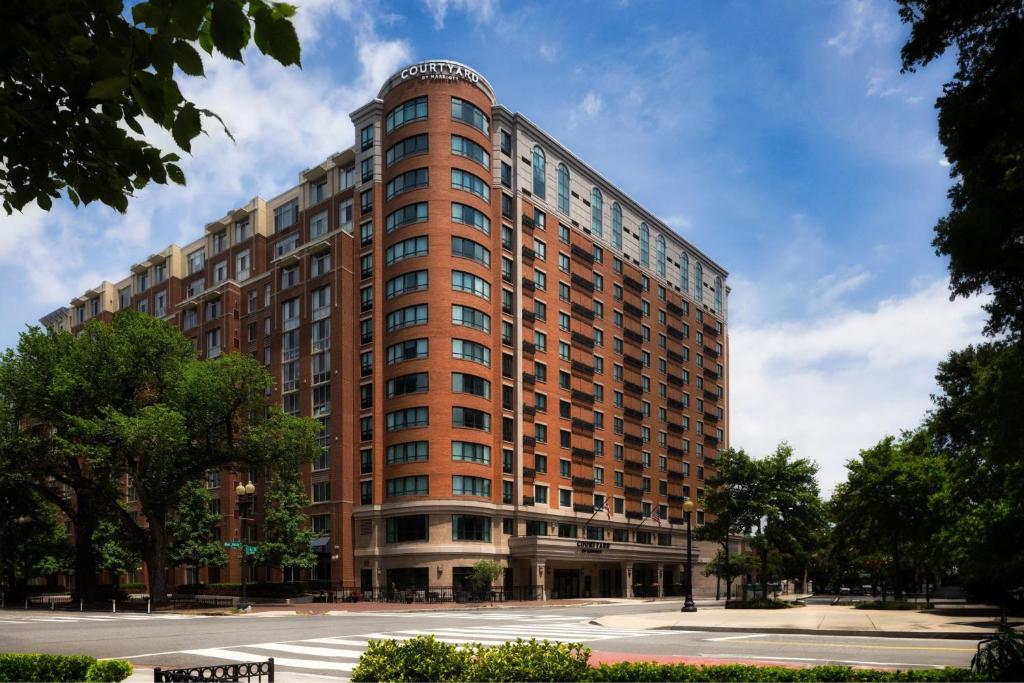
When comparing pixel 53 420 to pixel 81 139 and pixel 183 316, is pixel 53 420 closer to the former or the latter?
pixel 183 316

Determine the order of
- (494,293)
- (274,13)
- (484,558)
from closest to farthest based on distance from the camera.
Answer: (274,13) < (484,558) < (494,293)

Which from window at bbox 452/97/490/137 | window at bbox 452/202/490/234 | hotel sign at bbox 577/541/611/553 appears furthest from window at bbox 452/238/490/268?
hotel sign at bbox 577/541/611/553

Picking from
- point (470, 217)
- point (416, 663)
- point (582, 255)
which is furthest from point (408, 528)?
point (416, 663)

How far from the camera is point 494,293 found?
6819cm

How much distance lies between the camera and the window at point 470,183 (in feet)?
217

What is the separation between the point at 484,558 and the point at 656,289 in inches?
1558

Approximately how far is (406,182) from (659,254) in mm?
36199

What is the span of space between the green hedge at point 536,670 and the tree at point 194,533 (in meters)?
54.9

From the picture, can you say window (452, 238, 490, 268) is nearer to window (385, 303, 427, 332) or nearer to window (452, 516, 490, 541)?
window (385, 303, 427, 332)

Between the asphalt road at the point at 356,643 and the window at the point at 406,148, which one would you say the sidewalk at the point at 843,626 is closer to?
the asphalt road at the point at 356,643

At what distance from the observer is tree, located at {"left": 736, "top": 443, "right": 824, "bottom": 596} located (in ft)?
162

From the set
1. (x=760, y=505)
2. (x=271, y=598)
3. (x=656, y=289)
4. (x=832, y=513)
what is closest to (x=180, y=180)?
(x=760, y=505)

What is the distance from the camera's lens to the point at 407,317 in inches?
2552

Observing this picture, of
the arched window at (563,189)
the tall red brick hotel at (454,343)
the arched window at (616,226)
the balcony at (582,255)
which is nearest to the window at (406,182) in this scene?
the tall red brick hotel at (454,343)
